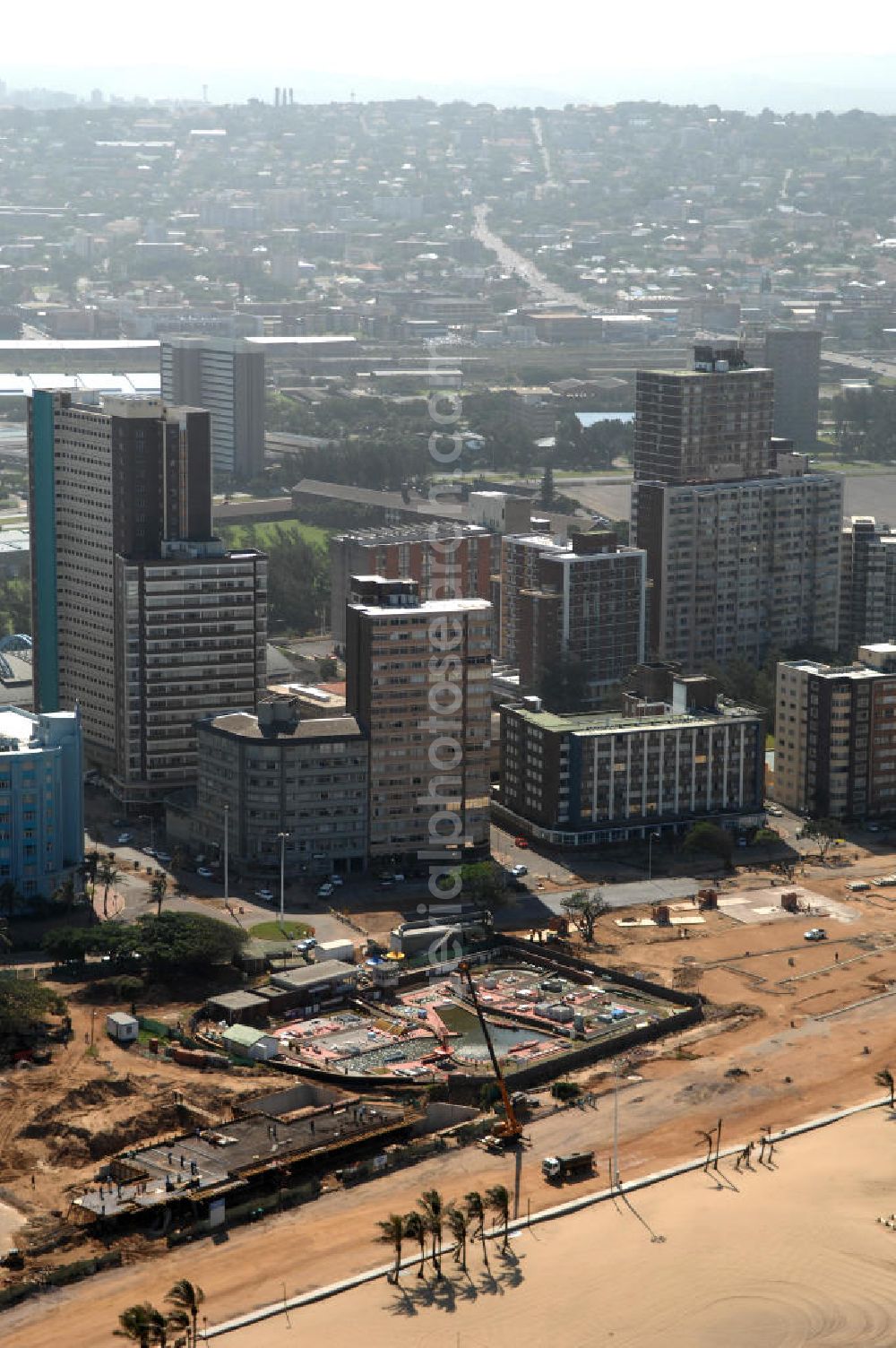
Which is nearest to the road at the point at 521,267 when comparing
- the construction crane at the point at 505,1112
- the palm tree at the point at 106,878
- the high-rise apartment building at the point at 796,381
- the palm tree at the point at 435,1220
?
the high-rise apartment building at the point at 796,381

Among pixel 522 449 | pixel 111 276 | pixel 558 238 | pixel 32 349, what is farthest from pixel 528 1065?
pixel 558 238

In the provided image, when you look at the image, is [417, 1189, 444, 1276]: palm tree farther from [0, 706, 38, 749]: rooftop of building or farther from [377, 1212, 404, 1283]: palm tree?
[0, 706, 38, 749]: rooftop of building

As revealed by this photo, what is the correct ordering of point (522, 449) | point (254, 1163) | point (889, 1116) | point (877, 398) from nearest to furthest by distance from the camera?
point (254, 1163), point (889, 1116), point (522, 449), point (877, 398)

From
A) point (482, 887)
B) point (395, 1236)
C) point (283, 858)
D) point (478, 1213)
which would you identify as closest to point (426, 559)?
point (283, 858)

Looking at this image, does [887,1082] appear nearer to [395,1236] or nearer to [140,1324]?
[395,1236]

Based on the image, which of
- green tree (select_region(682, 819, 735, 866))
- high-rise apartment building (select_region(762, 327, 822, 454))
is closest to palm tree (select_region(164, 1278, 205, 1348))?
green tree (select_region(682, 819, 735, 866))

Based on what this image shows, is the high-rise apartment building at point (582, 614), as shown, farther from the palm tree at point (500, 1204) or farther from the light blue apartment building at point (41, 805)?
the palm tree at point (500, 1204)

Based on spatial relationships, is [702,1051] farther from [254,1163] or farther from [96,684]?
[96,684]
